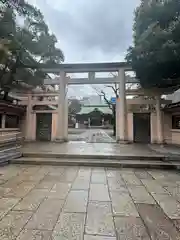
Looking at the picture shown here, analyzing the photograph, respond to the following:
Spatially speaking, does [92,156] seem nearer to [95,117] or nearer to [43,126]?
[43,126]

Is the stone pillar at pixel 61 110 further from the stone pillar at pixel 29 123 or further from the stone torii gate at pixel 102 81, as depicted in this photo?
the stone pillar at pixel 29 123

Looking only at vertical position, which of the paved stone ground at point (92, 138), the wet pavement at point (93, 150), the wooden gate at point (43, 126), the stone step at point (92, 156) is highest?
the wooden gate at point (43, 126)

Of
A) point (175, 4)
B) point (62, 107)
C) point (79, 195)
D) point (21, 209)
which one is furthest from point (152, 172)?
point (62, 107)

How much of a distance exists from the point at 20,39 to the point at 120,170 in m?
7.77

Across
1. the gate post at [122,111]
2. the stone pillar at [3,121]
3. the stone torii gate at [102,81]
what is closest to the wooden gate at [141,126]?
the stone torii gate at [102,81]

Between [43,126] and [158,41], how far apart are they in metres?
9.18

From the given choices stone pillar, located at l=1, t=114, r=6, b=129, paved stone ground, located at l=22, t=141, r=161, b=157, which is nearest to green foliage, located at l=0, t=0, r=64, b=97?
stone pillar, located at l=1, t=114, r=6, b=129

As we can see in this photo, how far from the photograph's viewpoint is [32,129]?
42.2 ft

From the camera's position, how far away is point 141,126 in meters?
12.3

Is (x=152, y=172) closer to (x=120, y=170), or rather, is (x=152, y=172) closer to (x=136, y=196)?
(x=120, y=170)

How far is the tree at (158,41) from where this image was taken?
21.9 feet

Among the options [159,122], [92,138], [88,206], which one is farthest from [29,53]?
[88,206]

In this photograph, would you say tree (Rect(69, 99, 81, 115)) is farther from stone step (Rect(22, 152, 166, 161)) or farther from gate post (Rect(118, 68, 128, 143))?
stone step (Rect(22, 152, 166, 161))

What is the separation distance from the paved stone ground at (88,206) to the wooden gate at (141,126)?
7.12 meters
